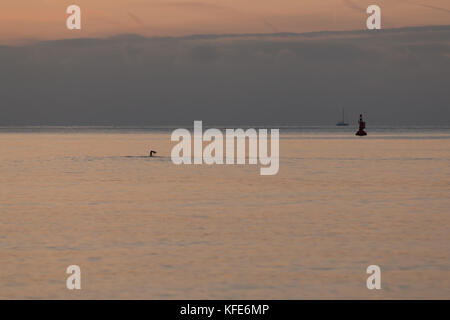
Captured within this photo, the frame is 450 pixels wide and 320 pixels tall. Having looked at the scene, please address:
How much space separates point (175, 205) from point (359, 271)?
60.3ft

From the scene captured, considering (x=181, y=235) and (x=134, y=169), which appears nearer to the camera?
(x=181, y=235)

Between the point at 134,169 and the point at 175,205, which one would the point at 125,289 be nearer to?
the point at 175,205

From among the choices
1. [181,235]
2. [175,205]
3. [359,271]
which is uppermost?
[175,205]

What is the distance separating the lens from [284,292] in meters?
20.6

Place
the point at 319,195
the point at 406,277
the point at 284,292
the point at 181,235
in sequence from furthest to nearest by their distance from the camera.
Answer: the point at 319,195 → the point at 181,235 → the point at 406,277 → the point at 284,292

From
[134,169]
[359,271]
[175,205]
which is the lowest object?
[359,271]

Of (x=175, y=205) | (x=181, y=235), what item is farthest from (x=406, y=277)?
(x=175, y=205)
